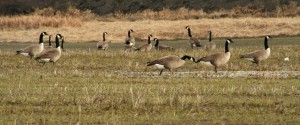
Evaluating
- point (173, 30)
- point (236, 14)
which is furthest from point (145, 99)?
point (236, 14)

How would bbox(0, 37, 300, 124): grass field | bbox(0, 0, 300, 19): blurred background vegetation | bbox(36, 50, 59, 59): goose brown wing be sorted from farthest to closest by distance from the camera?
bbox(0, 0, 300, 19): blurred background vegetation
bbox(36, 50, 59, 59): goose brown wing
bbox(0, 37, 300, 124): grass field

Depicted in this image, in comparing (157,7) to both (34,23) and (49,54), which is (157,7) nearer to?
(34,23)

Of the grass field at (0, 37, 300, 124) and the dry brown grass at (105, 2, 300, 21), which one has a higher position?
the dry brown grass at (105, 2, 300, 21)

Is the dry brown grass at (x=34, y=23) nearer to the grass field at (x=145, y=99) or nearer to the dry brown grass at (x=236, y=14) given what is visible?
the dry brown grass at (x=236, y=14)

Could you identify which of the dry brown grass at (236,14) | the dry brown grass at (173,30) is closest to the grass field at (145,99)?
the dry brown grass at (173,30)

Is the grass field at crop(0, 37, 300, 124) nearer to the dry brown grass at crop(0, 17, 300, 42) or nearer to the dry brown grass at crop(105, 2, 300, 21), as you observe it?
the dry brown grass at crop(0, 17, 300, 42)

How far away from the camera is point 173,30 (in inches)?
2461

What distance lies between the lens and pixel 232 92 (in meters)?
18.2

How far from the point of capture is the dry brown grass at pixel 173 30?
190 ft

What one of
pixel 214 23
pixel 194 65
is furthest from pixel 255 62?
pixel 214 23

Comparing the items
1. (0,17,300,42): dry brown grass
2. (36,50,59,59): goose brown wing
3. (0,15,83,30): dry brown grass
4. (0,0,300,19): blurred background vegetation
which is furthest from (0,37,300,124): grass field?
(0,0,300,19): blurred background vegetation

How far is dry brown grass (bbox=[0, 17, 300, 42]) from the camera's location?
57.8 m

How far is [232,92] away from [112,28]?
1908 inches

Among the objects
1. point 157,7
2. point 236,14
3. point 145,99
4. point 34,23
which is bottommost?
point 145,99
